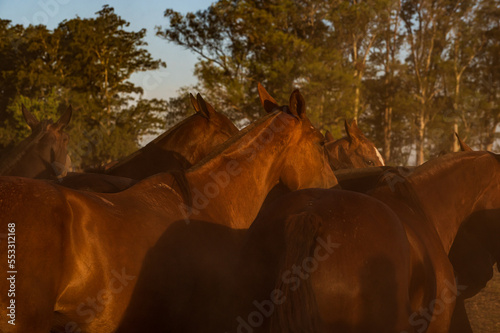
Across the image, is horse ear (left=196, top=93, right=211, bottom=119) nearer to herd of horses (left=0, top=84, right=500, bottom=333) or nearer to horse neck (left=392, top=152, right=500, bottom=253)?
herd of horses (left=0, top=84, right=500, bottom=333)

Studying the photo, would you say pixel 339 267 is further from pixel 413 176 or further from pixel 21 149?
pixel 21 149

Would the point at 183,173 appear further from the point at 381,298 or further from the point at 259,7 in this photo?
the point at 259,7

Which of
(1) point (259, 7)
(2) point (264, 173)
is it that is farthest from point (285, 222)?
(1) point (259, 7)

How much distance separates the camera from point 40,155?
24.7ft

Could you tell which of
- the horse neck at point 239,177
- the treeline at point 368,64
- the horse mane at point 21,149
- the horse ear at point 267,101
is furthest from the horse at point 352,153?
the treeline at point 368,64

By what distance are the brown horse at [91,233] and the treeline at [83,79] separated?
28.5 meters

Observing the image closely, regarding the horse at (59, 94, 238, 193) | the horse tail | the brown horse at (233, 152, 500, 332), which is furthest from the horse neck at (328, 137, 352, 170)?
the horse tail

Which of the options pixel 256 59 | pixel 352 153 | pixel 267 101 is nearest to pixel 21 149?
pixel 267 101

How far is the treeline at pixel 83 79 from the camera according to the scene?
32.8 metres

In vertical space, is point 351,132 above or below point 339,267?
above

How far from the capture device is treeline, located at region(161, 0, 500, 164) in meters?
29.8

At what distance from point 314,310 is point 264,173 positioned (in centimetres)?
199

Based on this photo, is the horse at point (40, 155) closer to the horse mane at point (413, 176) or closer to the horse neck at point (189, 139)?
the horse neck at point (189, 139)

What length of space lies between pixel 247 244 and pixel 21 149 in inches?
188
